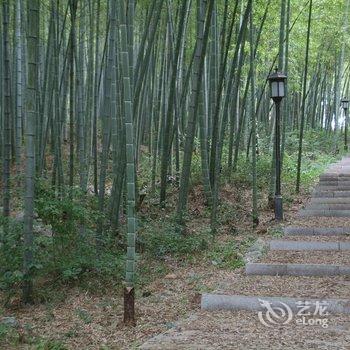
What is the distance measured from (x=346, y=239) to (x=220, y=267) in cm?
152

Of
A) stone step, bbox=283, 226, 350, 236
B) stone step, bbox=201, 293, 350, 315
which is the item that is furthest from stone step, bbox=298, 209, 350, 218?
stone step, bbox=201, 293, 350, 315

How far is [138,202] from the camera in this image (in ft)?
21.5

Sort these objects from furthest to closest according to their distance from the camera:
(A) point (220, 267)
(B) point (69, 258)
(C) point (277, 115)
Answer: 1. (C) point (277, 115)
2. (A) point (220, 267)
3. (B) point (69, 258)

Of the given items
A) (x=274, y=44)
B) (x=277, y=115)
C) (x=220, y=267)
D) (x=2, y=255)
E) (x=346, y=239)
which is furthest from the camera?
(x=274, y=44)

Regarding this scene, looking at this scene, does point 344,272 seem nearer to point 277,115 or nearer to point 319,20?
point 277,115

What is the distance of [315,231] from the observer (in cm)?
565

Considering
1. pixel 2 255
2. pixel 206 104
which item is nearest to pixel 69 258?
pixel 2 255

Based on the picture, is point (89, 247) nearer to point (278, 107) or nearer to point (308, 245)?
point (308, 245)

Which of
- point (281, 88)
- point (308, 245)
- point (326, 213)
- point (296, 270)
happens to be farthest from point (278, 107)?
point (296, 270)

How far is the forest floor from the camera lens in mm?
3020

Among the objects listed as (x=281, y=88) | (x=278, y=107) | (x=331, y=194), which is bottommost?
(x=331, y=194)

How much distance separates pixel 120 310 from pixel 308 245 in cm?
226

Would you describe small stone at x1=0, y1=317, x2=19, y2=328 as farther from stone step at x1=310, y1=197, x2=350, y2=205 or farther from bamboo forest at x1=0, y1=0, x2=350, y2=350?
stone step at x1=310, y1=197, x2=350, y2=205

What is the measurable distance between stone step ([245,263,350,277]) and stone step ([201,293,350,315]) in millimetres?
811
